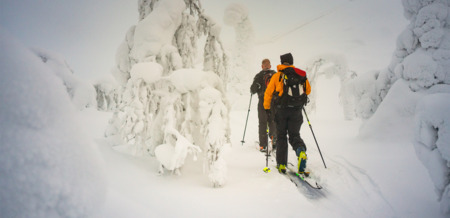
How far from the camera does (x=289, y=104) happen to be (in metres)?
3.85

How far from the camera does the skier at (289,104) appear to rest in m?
3.82

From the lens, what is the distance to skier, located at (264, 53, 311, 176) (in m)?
3.82

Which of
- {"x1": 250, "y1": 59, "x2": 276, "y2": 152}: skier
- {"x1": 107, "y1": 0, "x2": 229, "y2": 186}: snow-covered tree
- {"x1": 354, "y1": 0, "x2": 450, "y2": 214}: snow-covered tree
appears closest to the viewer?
{"x1": 107, "y1": 0, "x2": 229, "y2": 186}: snow-covered tree

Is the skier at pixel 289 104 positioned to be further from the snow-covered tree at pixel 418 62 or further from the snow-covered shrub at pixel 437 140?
the snow-covered tree at pixel 418 62

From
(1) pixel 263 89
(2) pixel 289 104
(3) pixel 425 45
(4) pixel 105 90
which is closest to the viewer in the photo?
(2) pixel 289 104

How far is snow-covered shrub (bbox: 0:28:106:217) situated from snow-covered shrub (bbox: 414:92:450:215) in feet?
11.2

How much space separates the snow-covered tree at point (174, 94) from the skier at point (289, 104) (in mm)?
1228

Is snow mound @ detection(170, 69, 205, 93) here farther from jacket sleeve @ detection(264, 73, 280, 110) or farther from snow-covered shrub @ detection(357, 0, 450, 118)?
snow-covered shrub @ detection(357, 0, 450, 118)

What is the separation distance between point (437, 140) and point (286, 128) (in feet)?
7.41

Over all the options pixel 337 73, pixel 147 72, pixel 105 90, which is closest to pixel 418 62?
pixel 147 72

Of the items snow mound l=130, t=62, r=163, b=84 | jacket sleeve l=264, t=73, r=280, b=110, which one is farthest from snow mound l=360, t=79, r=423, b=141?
snow mound l=130, t=62, r=163, b=84

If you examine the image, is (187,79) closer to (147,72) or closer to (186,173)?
(147,72)

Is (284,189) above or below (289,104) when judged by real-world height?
below

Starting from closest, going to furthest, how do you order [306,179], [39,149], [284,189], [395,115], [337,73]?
1. [39,149]
2. [284,189]
3. [306,179]
4. [395,115]
5. [337,73]
